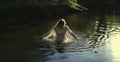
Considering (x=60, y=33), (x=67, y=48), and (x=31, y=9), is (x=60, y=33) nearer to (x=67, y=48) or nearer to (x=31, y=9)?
(x=67, y=48)

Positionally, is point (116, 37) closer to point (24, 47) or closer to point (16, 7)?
point (24, 47)

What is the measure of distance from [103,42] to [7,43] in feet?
19.2

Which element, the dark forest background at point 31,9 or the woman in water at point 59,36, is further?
the dark forest background at point 31,9

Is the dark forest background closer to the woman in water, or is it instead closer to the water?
the water

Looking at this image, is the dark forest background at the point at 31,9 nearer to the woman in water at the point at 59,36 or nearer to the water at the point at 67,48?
the water at the point at 67,48

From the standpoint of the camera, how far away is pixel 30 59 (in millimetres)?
19062

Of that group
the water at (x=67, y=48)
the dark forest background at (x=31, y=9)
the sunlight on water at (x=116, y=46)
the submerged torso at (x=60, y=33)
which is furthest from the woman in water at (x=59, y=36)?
the dark forest background at (x=31, y=9)

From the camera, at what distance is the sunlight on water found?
2022cm

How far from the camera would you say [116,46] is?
23.1m

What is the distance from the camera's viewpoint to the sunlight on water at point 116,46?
2022cm

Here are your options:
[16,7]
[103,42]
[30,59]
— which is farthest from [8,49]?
[16,7]

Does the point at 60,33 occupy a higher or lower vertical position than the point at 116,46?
higher

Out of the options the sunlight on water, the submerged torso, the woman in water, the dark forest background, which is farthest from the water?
the dark forest background

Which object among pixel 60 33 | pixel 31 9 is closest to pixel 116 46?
pixel 60 33
